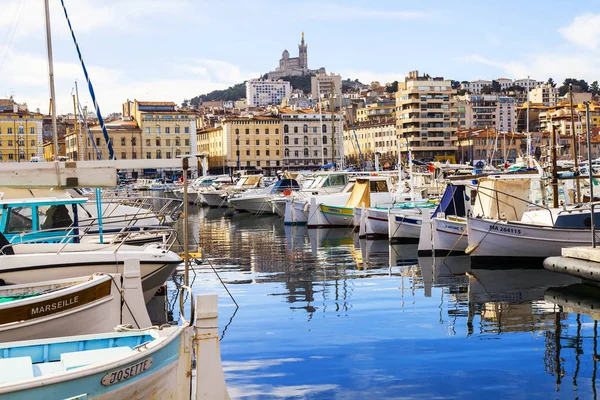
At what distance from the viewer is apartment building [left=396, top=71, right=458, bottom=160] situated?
133 meters

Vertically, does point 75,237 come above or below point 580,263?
above

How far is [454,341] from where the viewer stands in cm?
1337

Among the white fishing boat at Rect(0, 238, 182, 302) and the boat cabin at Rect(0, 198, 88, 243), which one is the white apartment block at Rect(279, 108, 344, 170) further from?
the white fishing boat at Rect(0, 238, 182, 302)

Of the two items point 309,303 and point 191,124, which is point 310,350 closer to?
point 309,303

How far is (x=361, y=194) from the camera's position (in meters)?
36.9

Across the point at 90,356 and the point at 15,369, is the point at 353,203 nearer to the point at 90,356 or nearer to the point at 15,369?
the point at 90,356

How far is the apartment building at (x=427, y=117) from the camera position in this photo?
133250 mm

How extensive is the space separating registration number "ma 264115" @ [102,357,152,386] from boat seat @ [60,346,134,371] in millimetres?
208

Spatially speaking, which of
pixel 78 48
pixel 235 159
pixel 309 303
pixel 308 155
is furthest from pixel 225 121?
pixel 309 303

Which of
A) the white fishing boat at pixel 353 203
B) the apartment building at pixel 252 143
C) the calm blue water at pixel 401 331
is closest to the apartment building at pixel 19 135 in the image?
the apartment building at pixel 252 143

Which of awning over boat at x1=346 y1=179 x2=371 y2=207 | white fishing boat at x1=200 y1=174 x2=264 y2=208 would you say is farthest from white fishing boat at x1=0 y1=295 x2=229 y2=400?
white fishing boat at x1=200 y1=174 x2=264 y2=208

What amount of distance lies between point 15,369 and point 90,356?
72 centimetres

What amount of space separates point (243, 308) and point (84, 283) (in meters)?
5.98

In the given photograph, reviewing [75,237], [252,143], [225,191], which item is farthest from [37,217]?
[252,143]
